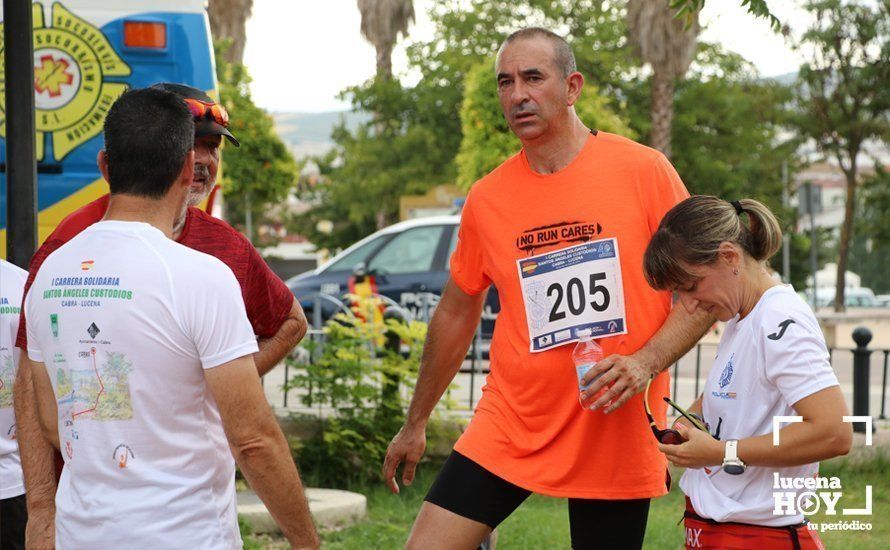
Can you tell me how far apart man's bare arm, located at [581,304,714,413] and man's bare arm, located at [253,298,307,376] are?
84cm

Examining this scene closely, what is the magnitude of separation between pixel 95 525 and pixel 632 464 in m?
1.81

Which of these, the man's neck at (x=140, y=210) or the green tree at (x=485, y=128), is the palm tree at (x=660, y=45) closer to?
the green tree at (x=485, y=128)

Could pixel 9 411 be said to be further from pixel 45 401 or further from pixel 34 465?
pixel 45 401

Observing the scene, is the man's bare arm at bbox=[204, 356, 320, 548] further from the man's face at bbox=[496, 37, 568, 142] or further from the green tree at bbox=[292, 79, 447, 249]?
the green tree at bbox=[292, 79, 447, 249]

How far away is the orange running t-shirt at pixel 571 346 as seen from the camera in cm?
392

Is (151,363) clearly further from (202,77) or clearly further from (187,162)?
(202,77)

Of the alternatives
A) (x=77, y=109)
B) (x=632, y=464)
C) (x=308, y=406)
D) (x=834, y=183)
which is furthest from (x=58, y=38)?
(x=834, y=183)

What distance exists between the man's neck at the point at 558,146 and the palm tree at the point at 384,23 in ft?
102

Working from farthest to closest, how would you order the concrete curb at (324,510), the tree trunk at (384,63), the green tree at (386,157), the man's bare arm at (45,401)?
1. the tree trunk at (384,63)
2. the green tree at (386,157)
3. the concrete curb at (324,510)
4. the man's bare arm at (45,401)

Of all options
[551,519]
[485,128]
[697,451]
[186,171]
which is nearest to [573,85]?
[697,451]

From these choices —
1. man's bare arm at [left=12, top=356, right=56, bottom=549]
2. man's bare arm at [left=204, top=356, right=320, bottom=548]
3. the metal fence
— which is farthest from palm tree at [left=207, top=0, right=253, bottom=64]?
man's bare arm at [left=204, top=356, right=320, bottom=548]

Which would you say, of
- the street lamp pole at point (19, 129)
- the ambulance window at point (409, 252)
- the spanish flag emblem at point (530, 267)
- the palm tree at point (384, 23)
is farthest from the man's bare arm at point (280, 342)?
the palm tree at point (384, 23)

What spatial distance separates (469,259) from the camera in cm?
434

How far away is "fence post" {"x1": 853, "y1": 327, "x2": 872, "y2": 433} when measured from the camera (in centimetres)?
884
